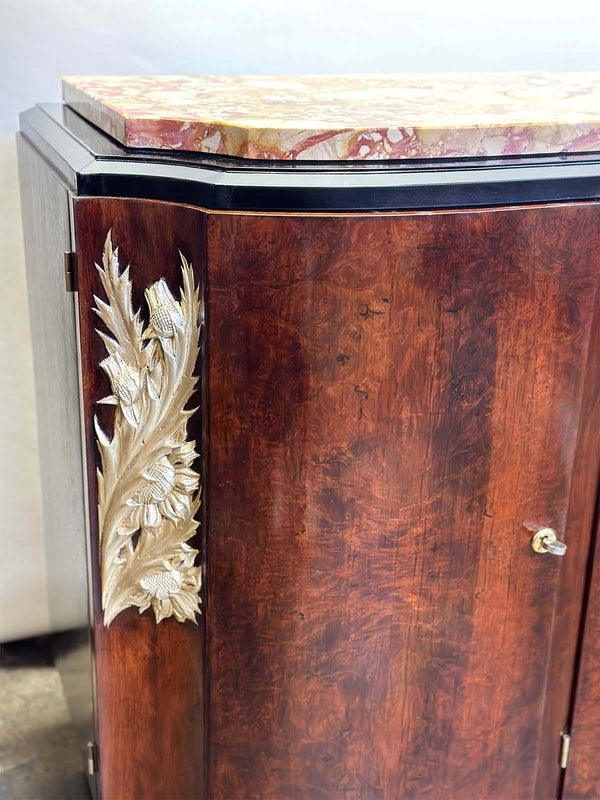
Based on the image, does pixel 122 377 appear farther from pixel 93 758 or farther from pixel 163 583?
pixel 93 758

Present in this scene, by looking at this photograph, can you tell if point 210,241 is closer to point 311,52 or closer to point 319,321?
point 319,321

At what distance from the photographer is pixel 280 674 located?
2.96 ft

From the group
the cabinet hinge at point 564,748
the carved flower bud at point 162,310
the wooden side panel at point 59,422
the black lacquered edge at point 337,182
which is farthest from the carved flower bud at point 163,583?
the cabinet hinge at point 564,748

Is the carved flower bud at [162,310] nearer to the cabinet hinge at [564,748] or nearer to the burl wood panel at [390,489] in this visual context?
the burl wood panel at [390,489]

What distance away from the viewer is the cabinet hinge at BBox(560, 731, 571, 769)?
3.40 feet

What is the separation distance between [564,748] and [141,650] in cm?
48

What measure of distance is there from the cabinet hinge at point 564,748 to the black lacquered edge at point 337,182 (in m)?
0.59

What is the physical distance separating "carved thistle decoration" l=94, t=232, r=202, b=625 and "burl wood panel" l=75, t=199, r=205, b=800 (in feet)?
0.04

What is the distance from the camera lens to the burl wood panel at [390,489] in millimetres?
790

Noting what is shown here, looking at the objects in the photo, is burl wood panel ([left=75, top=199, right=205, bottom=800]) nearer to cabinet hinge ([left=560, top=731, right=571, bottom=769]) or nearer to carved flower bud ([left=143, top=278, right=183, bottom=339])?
carved flower bud ([left=143, top=278, right=183, bottom=339])

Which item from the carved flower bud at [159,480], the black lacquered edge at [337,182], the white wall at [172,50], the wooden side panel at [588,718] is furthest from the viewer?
the white wall at [172,50]

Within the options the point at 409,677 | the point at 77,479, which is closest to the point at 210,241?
the point at 77,479

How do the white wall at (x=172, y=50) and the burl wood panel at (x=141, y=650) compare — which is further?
the white wall at (x=172, y=50)

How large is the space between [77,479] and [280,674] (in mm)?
303
